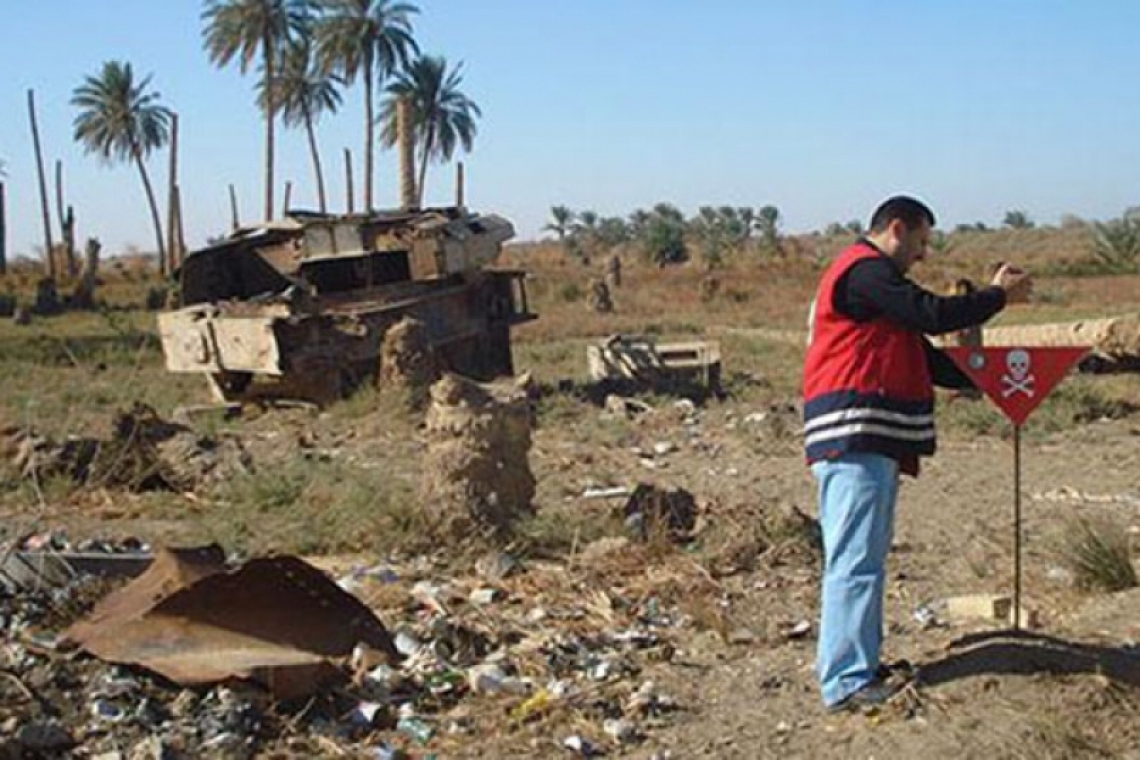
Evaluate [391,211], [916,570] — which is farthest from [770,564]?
[391,211]

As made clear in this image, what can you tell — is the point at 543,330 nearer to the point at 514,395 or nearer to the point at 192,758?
the point at 514,395

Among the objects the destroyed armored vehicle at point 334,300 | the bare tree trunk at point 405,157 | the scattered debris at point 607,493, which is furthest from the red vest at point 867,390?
the bare tree trunk at point 405,157

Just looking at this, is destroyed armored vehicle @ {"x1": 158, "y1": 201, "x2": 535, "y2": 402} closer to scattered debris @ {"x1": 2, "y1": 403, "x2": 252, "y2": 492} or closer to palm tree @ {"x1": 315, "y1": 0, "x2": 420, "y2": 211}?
scattered debris @ {"x1": 2, "y1": 403, "x2": 252, "y2": 492}

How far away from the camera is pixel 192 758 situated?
5391mm

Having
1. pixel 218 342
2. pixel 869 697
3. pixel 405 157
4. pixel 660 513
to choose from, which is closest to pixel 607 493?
pixel 660 513

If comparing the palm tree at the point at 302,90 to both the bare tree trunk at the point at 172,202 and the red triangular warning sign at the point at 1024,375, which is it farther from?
the red triangular warning sign at the point at 1024,375

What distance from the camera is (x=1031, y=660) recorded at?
5680 millimetres

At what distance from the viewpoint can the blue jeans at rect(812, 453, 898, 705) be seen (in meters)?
5.30

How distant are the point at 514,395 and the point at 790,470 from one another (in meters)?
3.72

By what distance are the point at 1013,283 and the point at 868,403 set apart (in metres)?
0.76

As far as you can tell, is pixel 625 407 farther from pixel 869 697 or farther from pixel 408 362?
pixel 869 697

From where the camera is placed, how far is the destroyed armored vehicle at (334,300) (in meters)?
16.1

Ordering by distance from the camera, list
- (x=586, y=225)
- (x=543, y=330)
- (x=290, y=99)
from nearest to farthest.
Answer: (x=543, y=330)
(x=290, y=99)
(x=586, y=225)

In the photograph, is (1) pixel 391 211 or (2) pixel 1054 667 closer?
(2) pixel 1054 667
